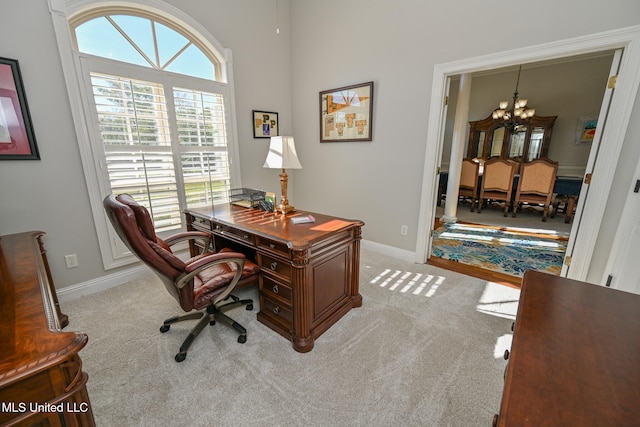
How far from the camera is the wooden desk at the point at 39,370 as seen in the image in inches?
24.9

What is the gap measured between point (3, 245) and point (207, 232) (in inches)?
46.5

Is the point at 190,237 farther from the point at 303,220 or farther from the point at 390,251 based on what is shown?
the point at 390,251

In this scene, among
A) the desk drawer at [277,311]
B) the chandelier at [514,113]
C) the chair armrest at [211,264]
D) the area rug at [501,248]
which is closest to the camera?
the chair armrest at [211,264]

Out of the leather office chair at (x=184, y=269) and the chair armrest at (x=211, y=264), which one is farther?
the chair armrest at (x=211, y=264)

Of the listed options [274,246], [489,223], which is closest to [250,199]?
[274,246]

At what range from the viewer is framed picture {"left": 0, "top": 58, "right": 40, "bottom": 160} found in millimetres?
1858

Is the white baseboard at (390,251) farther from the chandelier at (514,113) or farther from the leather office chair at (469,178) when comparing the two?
the chandelier at (514,113)

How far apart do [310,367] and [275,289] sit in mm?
536

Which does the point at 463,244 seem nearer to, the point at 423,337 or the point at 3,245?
the point at 423,337

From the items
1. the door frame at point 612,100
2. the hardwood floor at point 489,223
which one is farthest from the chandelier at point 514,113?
the door frame at point 612,100

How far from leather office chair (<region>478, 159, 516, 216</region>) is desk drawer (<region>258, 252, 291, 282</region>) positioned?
16.4 feet

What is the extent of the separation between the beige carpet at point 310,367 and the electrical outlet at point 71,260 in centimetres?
32

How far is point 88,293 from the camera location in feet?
7.87

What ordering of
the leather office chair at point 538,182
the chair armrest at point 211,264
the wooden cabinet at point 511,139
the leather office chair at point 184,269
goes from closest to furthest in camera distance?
the leather office chair at point 184,269
the chair armrest at point 211,264
the leather office chair at point 538,182
the wooden cabinet at point 511,139
